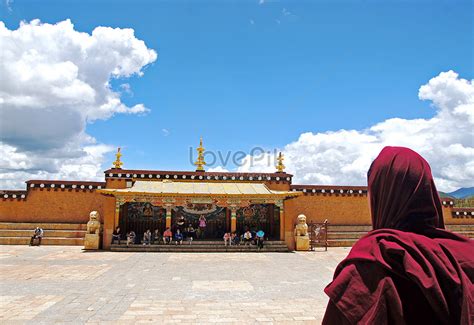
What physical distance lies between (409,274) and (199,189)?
20198 mm

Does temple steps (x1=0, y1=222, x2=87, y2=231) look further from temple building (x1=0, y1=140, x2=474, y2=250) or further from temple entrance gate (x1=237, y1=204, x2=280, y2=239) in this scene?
temple entrance gate (x1=237, y1=204, x2=280, y2=239)

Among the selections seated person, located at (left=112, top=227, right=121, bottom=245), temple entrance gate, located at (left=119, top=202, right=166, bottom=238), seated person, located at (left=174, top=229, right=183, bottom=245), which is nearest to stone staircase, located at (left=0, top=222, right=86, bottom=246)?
temple entrance gate, located at (left=119, top=202, right=166, bottom=238)

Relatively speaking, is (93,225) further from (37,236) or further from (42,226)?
(42,226)

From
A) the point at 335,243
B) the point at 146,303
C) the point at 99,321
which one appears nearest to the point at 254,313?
the point at 146,303

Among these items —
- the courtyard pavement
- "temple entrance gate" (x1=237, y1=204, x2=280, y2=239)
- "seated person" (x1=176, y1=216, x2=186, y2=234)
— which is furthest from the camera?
"temple entrance gate" (x1=237, y1=204, x2=280, y2=239)

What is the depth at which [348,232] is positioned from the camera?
23.2 metres

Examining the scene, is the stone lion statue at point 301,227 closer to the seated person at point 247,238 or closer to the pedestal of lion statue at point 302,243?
the pedestal of lion statue at point 302,243

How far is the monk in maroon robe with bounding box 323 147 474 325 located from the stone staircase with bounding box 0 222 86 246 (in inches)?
874

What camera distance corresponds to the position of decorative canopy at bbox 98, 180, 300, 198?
20.0m

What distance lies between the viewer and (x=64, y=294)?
8.73 m

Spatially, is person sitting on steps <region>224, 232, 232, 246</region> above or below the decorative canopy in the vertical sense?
below

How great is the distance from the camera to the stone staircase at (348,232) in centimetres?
2216

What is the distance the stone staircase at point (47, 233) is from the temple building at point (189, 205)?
Answer: 52 mm

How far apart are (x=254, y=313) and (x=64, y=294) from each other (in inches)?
187
